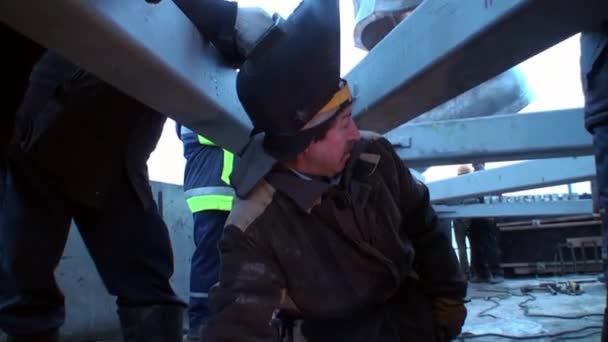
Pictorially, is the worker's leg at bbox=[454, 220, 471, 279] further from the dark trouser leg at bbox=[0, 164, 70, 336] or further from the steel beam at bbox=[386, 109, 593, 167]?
the dark trouser leg at bbox=[0, 164, 70, 336]

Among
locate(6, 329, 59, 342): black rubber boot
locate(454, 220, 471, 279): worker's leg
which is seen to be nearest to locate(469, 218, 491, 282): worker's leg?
locate(454, 220, 471, 279): worker's leg

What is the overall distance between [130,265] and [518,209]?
4.87m

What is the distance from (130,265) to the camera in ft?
5.57

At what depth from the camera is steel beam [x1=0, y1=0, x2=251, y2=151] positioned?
0.83 meters

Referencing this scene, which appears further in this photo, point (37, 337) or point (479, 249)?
point (479, 249)

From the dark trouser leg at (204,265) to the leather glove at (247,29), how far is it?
137 centimetres

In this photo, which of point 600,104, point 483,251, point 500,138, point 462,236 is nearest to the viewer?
point 600,104

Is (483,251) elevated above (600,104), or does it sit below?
below

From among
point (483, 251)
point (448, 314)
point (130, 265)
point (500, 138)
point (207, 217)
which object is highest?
point (500, 138)

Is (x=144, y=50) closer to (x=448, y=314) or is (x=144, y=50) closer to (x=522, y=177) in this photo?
(x=448, y=314)

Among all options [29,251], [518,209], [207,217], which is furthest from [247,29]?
[518,209]

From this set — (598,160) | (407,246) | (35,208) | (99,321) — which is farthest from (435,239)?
(99,321)

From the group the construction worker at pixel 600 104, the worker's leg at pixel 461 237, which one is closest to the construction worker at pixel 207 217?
the construction worker at pixel 600 104

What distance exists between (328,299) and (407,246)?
0.86 ft
